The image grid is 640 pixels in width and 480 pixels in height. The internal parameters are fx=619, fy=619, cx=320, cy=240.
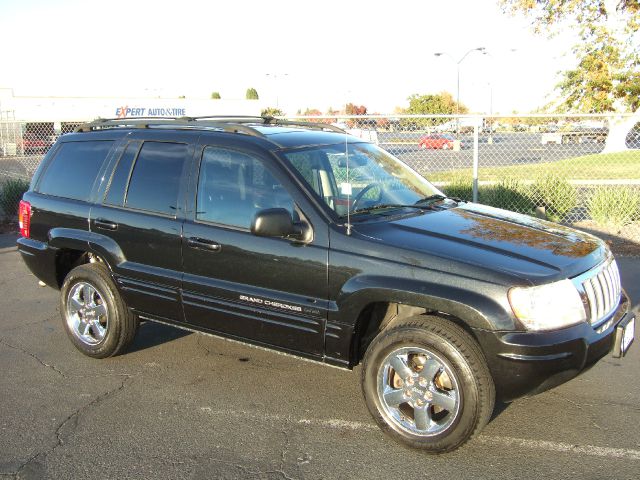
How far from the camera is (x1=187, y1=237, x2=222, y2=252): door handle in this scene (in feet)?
13.9

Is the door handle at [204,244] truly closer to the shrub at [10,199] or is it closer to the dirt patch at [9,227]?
the dirt patch at [9,227]

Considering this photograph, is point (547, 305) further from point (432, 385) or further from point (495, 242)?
point (432, 385)

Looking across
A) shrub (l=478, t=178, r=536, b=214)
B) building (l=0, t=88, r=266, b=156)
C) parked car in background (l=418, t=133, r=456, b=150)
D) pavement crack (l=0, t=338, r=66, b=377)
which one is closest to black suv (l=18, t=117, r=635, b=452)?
pavement crack (l=0, t=338, r=66, b=377)

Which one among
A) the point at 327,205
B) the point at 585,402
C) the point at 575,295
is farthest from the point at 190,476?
the point at 585,402

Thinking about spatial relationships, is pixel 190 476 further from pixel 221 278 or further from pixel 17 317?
pixel 17 317

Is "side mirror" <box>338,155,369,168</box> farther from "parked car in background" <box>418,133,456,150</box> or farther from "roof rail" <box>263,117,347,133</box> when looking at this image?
"parked car in background" <box>418,133,456,150</box>

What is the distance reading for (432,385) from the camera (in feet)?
11.7

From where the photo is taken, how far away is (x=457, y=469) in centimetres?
343

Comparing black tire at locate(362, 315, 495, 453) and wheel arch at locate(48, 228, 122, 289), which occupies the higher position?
wheel arch at locate(48, 228, 122, 289)

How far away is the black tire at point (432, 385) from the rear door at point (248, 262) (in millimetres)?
462

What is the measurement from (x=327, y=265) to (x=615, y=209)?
731 cm

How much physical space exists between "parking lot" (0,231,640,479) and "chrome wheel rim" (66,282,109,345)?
0.69 ft

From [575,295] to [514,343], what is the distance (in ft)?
1.58

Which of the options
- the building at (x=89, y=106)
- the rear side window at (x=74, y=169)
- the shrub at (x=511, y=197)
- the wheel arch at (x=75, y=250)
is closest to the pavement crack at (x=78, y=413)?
the wheel arch at (x=75, y=250)
